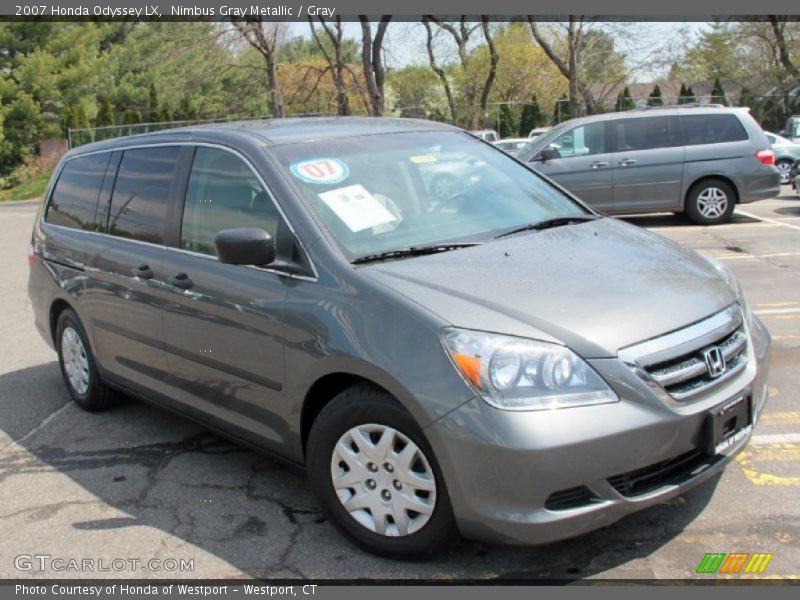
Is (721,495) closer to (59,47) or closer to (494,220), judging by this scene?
Result: (494,220)

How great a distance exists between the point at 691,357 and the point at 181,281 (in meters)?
2.47

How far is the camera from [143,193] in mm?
4801

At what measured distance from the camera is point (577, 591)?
313 cm

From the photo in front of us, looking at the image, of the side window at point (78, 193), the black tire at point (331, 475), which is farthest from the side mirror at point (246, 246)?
the side window at point (78, 193)

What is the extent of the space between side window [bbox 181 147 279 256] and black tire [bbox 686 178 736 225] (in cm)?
1042

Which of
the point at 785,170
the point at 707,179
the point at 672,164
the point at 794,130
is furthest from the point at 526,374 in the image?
the point at 794,130

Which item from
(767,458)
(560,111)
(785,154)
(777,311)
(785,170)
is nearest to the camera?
(767,458)

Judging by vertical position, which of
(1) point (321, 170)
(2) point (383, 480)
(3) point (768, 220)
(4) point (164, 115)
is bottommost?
(3) point (768, 220)

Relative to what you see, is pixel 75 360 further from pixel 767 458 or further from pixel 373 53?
pixel 373 53

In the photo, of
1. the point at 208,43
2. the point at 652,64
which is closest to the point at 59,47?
the point at 208,43

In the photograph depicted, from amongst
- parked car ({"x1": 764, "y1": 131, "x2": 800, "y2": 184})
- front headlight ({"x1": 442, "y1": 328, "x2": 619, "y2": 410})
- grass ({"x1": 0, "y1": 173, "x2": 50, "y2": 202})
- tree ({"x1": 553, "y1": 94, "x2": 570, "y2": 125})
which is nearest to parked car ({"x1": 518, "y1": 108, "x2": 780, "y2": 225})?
parked car ({"x1": 764, "y1": 131, "x2": 800, "y2": 184})

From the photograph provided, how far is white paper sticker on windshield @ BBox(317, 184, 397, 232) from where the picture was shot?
379 cm

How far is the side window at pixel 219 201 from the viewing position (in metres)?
3.95

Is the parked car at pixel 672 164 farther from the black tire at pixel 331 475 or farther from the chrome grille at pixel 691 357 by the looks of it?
the black tire at pixel 331 475
